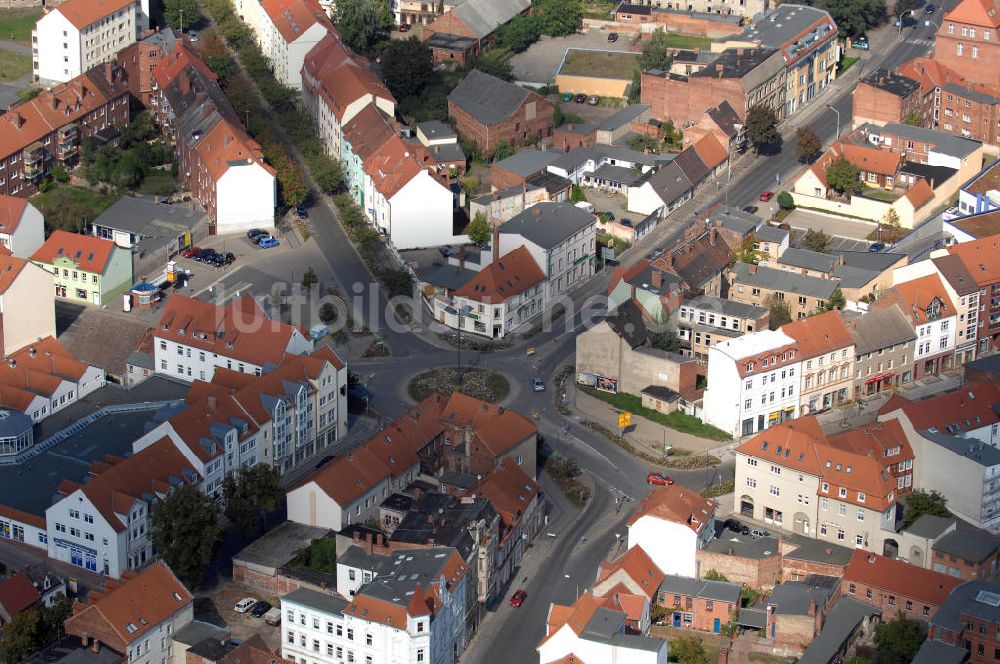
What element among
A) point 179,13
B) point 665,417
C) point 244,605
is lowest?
point 665,417

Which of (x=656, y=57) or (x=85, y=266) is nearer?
(x=85, y=266)

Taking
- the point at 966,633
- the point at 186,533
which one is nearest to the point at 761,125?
the point at 966,633

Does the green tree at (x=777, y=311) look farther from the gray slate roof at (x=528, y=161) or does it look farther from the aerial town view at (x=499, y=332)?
the gray slate roof at (x=528, y=161)

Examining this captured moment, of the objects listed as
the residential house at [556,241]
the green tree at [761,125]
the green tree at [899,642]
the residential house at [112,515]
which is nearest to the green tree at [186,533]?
the residential house at [112,515]

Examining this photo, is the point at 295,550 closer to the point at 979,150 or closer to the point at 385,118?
the point at 385,118

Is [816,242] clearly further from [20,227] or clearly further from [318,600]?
[20,227]

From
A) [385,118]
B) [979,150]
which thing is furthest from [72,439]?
Answer: [979,150]
